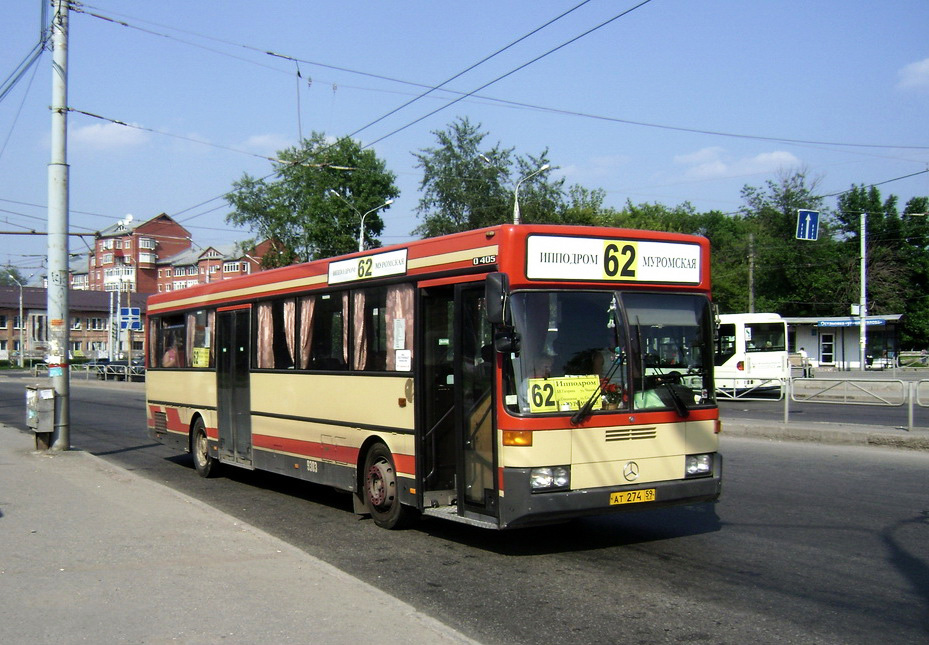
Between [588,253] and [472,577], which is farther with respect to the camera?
[588,253]

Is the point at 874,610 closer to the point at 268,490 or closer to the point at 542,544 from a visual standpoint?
the point at 542,544

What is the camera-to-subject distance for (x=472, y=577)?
739cm

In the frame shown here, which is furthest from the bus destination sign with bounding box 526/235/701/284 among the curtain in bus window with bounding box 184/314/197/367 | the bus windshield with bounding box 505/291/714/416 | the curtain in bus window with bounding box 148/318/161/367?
the curtain in bus window with bounding box 148/318/161/367

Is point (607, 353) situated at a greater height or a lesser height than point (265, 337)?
lesser

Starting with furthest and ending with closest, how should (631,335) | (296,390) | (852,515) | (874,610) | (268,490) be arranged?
(268,490)
(296,390)
(852,515)
(631,335)
(874,610)

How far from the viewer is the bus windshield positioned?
7582mm

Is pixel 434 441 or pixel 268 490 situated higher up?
pixel 434 441

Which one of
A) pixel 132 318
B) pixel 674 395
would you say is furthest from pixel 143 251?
pixel 674 395

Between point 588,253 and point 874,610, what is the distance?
3.63m

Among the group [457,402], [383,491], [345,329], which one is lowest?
[383,491]

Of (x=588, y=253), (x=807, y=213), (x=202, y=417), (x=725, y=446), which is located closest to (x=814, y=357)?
(x=807, y=213)

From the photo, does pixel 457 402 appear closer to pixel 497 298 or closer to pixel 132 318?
pixel 497 298

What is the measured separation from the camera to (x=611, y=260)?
816 cm

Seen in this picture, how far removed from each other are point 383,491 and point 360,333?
178 centimetres
